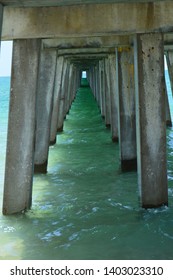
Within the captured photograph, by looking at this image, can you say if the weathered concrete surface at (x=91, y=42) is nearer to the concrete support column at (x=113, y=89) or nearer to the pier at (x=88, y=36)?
the pier at (x=88, y=36)

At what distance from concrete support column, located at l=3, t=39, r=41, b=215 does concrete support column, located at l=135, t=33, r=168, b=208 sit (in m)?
1.32

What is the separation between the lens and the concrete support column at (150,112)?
502 cm

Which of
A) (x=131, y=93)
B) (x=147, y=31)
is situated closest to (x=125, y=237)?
(x=147, y=31)

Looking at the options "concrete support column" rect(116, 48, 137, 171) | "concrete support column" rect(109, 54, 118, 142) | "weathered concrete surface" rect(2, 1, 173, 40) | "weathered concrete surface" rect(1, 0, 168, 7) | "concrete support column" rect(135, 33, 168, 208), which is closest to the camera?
"weathered concrete surface" rect(1, 0, 168, 7)

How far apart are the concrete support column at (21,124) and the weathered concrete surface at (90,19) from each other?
0.77 ft

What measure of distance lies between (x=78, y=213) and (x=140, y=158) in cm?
111

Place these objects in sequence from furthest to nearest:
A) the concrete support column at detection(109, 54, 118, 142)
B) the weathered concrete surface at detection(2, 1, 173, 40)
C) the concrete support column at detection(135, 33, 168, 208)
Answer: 1. the concrete support column at detection(109, 54, 118, 142)
2. the concrete support column at detection(135, 33, 168, 208)
3. the weathered concrete surface at detection(2, 1, 173, 40)

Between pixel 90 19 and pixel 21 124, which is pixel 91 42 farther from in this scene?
pixel 21 124

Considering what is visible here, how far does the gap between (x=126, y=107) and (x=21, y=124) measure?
281cm

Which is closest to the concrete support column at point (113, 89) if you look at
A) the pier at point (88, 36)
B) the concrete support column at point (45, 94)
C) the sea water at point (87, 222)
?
the sea water at point (87, 222)

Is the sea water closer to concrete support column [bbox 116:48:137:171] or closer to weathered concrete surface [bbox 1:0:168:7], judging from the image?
concrete support column [bbox 116:48:137:171]

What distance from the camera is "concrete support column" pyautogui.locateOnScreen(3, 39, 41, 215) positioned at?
5090 millimetres

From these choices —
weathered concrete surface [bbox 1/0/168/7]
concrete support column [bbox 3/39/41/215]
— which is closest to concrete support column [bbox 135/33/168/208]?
weathered concrete surface [bbox 1/0/168/7]
